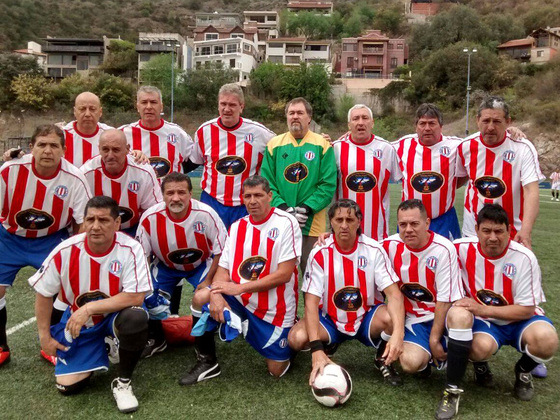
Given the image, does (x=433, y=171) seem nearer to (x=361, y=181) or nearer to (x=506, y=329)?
(x=361, y=181)

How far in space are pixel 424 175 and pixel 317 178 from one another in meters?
0.91

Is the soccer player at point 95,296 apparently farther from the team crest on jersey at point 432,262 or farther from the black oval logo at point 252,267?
the team crest on jersey at point 432,262

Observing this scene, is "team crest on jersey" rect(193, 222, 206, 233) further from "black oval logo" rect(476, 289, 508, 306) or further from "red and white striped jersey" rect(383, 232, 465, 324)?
"black oval logo" rect(476, 289, 508, 306)

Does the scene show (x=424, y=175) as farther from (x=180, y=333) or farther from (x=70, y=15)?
(x=70, y=15)

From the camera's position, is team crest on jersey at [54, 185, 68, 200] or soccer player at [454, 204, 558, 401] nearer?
soccer player at [454, 204, 558, 401]

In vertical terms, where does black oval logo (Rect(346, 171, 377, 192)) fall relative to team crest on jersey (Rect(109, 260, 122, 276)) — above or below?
above

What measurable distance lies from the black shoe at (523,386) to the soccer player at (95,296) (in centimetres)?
240

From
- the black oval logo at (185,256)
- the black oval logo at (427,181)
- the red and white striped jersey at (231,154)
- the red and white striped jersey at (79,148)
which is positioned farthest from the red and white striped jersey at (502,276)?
the red and white striped jersey at (79,148)

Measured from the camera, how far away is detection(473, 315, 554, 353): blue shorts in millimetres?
3092

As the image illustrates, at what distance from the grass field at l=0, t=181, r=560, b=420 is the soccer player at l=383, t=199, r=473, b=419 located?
25cm

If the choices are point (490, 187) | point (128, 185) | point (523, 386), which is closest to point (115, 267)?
point (128, 185)

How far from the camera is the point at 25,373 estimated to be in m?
3.40

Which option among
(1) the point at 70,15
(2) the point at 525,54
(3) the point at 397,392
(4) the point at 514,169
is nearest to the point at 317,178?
(4) the point at 514,169

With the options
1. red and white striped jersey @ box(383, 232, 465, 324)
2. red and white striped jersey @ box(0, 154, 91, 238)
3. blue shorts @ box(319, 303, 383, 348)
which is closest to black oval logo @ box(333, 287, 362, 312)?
blue shorts @ box(319, 303, 383, 348)
